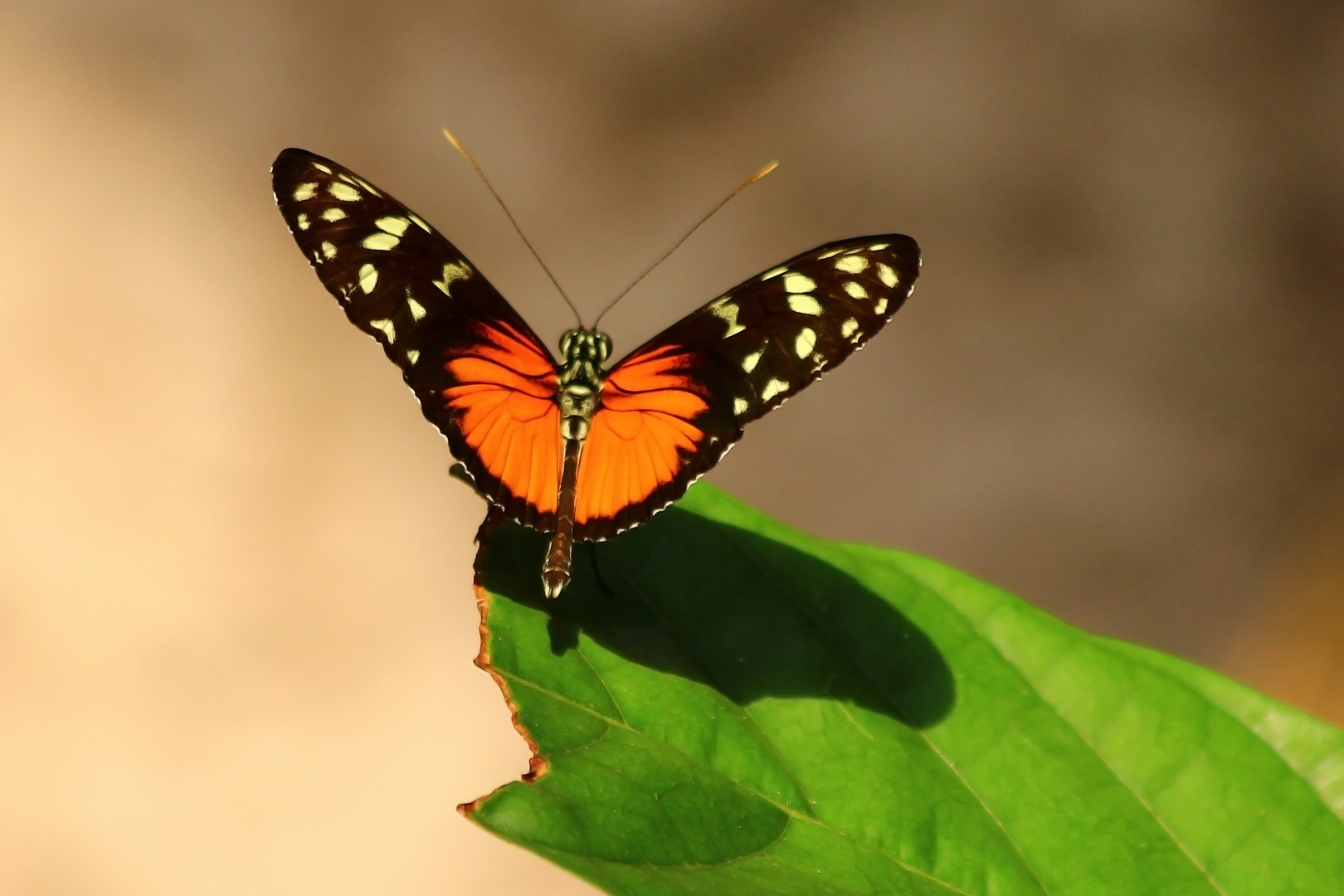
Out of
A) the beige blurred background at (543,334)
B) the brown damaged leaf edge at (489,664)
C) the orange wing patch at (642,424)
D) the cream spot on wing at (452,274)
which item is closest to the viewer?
the brown damaged leaf edge at (489,664)

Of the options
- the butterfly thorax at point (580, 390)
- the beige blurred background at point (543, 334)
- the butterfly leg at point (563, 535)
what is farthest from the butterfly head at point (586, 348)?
the beige blurred background at point (543, 334)

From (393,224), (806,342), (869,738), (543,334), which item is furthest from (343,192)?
(543,334)

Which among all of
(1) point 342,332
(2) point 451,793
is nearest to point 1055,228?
(1) point 342,332

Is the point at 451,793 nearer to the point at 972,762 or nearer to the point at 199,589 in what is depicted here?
the point at 199,589

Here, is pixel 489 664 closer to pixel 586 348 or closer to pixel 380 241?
pixel 586 348

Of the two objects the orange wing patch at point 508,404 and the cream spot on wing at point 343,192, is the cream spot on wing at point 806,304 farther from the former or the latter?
the cream spot on wing at point 343,192

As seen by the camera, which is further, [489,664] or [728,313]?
[728,313]
